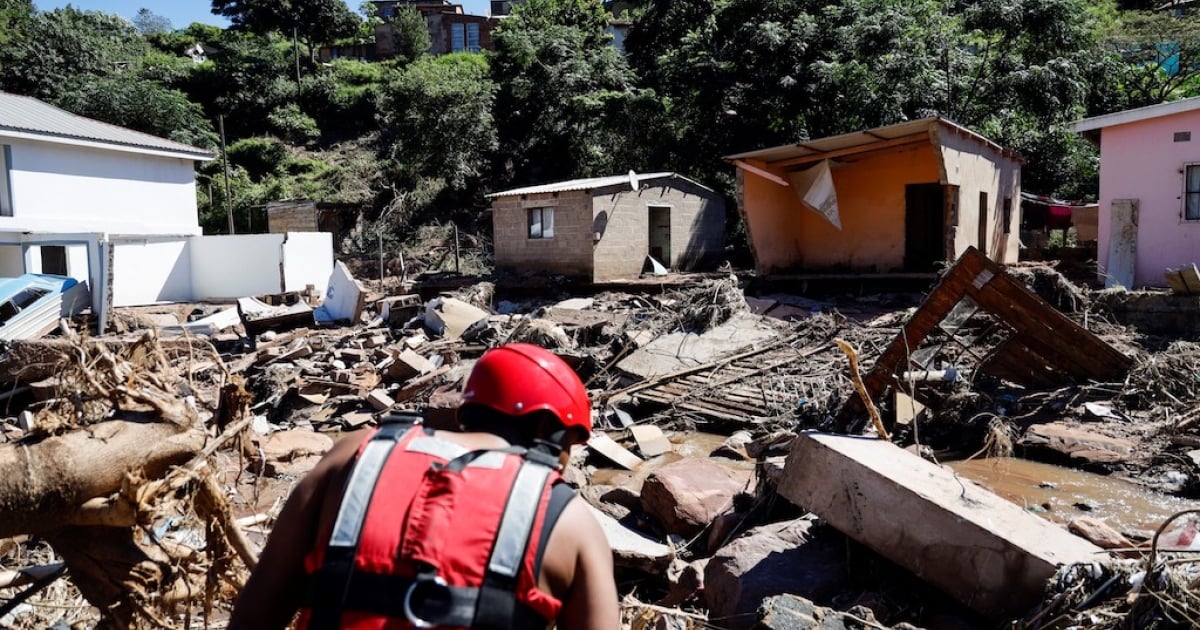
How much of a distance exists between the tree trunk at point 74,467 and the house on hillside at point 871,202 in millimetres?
13067

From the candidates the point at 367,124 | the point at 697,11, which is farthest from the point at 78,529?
the point at 367,124

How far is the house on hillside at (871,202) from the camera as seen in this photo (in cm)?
1462

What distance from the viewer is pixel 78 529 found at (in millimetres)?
2416

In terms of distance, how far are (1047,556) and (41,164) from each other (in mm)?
22756

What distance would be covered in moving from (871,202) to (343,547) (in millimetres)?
16482

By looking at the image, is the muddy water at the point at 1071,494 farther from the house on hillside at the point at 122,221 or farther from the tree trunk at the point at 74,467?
the house on hillside at the point at 122,221

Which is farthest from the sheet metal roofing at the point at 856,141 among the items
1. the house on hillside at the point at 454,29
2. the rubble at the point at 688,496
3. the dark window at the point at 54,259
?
the house on hillside at the point at 454,29

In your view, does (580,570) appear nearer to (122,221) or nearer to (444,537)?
(444,537)

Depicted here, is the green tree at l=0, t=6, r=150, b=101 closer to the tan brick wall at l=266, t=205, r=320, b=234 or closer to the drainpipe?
the tan brick wall at l=266, t=205, r=320, b=234

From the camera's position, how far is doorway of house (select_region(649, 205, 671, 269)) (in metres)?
21.2

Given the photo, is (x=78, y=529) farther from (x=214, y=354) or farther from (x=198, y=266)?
(x=198, y=266)

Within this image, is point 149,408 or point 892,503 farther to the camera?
point 892,503

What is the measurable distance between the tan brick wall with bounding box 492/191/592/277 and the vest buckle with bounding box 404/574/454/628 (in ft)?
56.6

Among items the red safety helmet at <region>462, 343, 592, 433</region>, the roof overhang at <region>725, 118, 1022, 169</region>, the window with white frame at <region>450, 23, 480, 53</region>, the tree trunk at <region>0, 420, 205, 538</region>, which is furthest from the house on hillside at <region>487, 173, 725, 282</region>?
the window with white frame at <region>450, 23, 480, 53</region>
